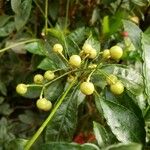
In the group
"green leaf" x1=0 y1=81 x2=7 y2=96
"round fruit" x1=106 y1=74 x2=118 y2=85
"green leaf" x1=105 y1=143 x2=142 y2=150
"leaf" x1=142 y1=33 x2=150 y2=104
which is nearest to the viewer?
"green leaf" x1=105 y1=143 x2=142 y2=150

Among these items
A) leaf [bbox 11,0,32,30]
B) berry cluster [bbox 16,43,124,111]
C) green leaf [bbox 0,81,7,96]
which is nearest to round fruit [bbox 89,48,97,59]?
berry cluster [bbox 16,43,124,111]

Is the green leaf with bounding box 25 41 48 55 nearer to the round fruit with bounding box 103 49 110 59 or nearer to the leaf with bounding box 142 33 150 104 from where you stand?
the round fruit with bounding box 103 49 110 59

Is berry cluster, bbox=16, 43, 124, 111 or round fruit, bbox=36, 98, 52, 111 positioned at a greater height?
berry cluster, bbox=16, 43, 124, 111

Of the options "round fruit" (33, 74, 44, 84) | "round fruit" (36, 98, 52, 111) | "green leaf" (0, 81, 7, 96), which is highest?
"round fruit" (33, 74, 44, 84)

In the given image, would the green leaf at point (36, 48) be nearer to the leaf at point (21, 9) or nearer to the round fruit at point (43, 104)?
the leaf at point (21, 9)

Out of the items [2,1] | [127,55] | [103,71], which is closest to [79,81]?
[103,71]

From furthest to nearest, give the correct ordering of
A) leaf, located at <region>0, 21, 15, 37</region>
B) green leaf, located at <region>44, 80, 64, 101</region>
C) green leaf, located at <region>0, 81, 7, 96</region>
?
green leaf, located at <region>0, 81, 7, 96</region> < leaf, located at <region>0, 21, 15, 37</region> < green leaf, located at <region>44, 80, 64, 101</region>

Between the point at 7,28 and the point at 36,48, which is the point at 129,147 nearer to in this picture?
the point at 36,48
